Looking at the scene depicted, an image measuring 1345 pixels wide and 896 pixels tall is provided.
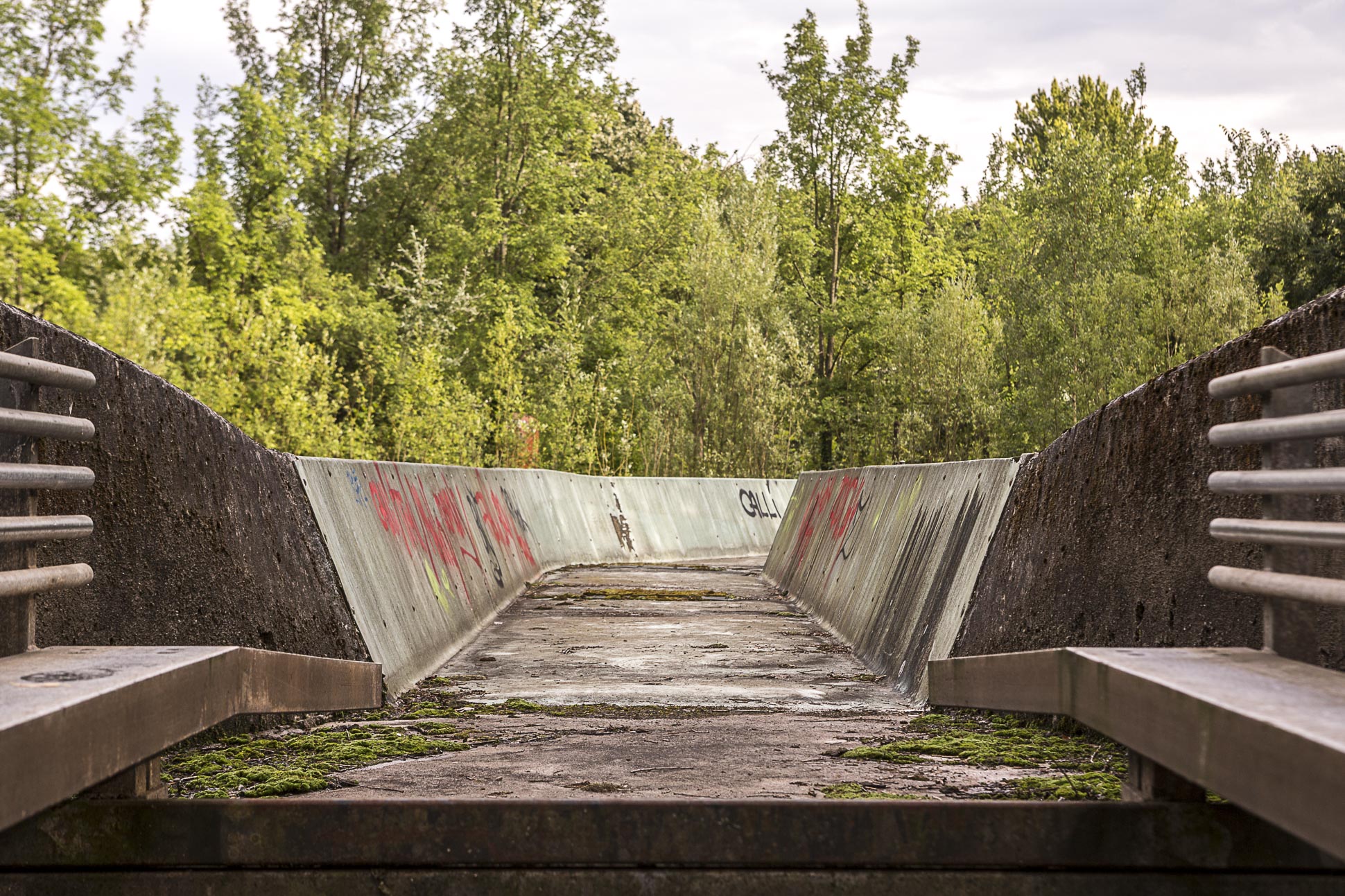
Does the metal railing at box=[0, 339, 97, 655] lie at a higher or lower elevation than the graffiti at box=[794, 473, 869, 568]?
higher

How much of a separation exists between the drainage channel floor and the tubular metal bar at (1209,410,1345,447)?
60.0 inches

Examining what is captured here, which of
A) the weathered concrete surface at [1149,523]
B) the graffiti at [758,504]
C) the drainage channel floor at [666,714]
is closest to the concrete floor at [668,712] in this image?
the drainage channel floor at [666,714]

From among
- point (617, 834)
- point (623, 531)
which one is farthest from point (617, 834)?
point (623, 531)

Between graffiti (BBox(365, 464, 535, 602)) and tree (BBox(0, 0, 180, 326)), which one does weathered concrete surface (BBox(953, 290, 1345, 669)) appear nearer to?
graffiti (BBox(365, 464, 535, 602))

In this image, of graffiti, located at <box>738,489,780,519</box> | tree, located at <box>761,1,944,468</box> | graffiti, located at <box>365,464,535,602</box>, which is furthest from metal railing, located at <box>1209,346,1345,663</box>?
tree, located at <box>761,1,944,468</box>

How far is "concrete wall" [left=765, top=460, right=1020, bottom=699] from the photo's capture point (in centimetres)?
762

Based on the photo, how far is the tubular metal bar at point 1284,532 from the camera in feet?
10.2

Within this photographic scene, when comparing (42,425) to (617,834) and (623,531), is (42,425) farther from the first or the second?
(623,531)

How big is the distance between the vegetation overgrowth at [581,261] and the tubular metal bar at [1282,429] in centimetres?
3116

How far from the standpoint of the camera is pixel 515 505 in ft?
53.8

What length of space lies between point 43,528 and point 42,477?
149mm

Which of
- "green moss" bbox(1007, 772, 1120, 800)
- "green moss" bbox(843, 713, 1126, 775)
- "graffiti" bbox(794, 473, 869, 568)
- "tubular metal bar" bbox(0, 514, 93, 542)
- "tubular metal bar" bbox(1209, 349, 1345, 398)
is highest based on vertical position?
"tubular metal bar" bbox(1209, 349, 1345, 398)

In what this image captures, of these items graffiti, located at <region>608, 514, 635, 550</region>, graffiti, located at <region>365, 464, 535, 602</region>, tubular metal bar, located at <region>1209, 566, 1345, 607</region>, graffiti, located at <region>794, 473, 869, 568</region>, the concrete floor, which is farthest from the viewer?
graffiti, located at <region>608, 514, 635, 550</region>

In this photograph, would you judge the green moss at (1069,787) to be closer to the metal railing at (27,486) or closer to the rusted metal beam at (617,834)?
the rusted metal beam at (617,834)
